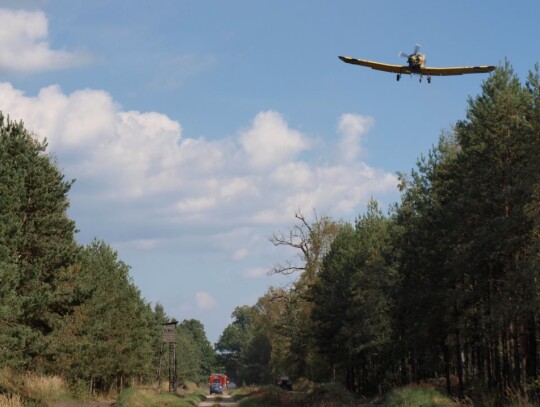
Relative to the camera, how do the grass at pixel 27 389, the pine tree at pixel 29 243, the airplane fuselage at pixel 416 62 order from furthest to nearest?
the grass at pixel 27 389
the airplane fuselage at pixel 416 62
the pine tree at pixel 29 243

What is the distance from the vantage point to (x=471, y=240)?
34.5 m

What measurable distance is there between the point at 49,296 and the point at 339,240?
3826 centimetres

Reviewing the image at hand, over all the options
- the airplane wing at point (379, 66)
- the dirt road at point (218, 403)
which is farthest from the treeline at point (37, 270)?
the airplane wing at point (379, 66)

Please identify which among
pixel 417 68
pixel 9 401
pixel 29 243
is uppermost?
pixel 417 68

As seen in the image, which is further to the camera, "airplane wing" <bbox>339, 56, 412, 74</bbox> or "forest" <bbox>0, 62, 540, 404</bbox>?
"airplane wing" <bbox>339, 56, 412, 74</bbox>

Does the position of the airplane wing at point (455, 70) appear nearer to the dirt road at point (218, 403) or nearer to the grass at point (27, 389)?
the grass at point (27, 389)

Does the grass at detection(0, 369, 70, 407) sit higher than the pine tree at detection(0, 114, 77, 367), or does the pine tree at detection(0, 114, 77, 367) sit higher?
the pine tree at detection(0, 114, 77, 367)

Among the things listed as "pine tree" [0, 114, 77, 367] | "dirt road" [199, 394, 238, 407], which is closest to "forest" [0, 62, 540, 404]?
"pine tree" [0, 114, 77, 367]

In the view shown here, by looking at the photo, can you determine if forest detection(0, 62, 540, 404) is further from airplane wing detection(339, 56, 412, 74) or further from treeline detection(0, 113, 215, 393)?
airplane wing detection(339, 56, 412, 74)

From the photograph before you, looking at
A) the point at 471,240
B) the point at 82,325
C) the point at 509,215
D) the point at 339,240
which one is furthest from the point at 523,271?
the point at 339,240

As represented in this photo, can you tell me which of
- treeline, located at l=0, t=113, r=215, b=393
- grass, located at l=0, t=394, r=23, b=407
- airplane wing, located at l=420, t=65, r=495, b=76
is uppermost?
airplane wing, located at l=420, t=65, r=495, b=76

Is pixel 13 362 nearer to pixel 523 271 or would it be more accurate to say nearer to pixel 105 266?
pixel 523 271

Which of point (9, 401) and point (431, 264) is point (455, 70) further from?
point (9, 401)

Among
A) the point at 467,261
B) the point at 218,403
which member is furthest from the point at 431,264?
the point at 218,403
